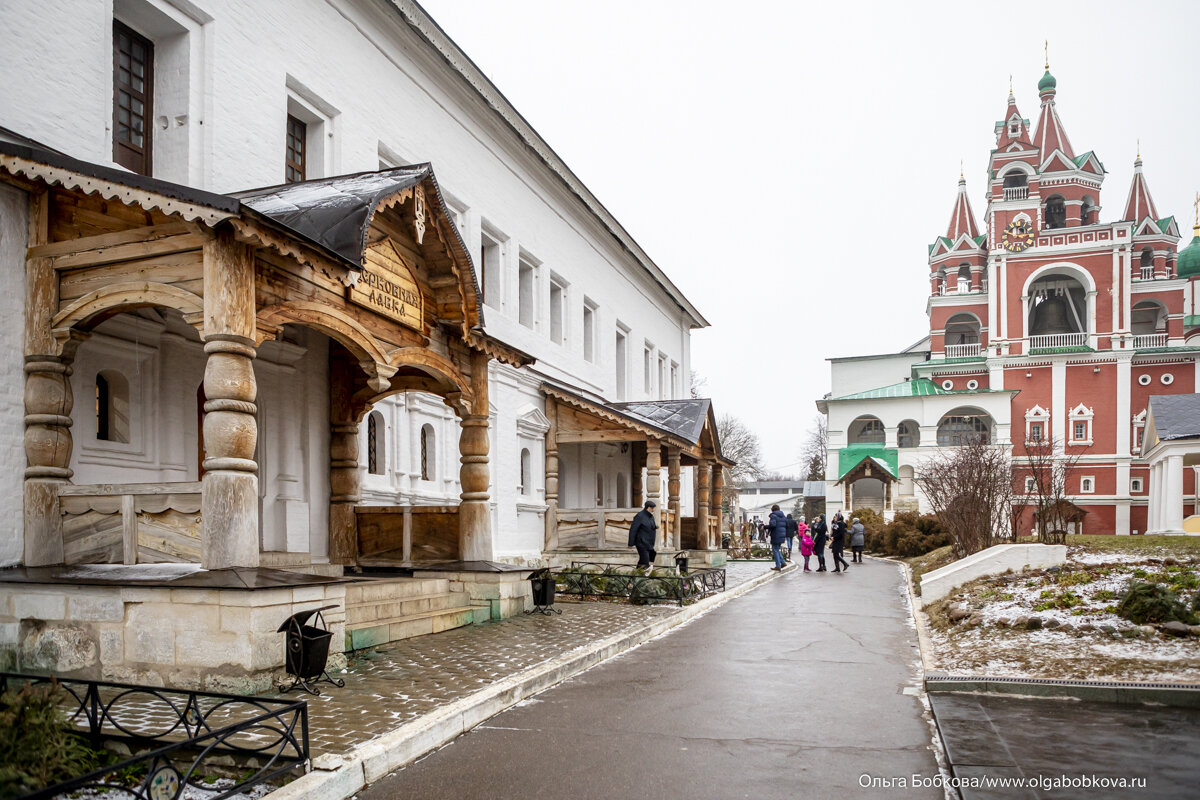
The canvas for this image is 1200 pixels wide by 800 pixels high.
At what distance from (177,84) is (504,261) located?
10.3 meters

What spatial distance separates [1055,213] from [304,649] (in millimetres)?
64823

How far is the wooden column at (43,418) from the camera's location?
342 inches

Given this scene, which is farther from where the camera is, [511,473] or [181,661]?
[511,473]

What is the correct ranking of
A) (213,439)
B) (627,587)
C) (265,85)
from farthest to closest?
(627,587) < (265,85) < (213,439)

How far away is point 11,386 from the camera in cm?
874

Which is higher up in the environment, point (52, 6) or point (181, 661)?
point (52, 6)

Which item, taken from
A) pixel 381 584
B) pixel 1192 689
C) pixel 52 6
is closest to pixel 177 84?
pixel 52 6

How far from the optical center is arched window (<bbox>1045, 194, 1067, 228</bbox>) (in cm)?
6050

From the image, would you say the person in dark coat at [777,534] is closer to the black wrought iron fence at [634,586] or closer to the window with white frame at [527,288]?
the black wrought iron fence at [634,586]

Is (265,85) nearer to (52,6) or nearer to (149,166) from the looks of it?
(149,166)

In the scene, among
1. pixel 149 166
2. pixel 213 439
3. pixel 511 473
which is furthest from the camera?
pixel 511 473

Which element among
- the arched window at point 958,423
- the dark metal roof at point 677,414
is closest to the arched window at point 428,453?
the dark metal roof at point 677,414

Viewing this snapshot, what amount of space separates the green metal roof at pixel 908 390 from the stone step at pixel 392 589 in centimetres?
5024

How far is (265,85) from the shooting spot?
13.0 meters
